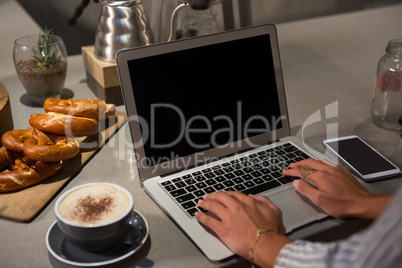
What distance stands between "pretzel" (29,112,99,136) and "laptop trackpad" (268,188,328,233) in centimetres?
45

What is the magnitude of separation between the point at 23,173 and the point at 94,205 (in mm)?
255

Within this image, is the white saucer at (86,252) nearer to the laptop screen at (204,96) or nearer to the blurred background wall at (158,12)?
the laptop screen at (204,96)

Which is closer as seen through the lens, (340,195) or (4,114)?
(340,195)

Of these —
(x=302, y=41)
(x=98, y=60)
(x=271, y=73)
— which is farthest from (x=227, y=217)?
(x=302, y=41)

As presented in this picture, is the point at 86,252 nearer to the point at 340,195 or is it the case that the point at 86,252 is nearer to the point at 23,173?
the point at 23,173

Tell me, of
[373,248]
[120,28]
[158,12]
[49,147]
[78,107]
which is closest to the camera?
[373,248]

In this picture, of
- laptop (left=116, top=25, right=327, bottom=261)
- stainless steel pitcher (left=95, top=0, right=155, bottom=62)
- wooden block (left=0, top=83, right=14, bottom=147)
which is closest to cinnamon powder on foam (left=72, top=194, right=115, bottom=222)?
laptop (left=116, top=25, right=327, bottom=261)

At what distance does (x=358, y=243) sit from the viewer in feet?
1.92

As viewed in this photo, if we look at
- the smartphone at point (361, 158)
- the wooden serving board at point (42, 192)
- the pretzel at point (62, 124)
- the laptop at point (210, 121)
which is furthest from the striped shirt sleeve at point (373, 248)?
the pretzel at point (62, 124)

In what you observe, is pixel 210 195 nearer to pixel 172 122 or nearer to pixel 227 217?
pixel 227 217

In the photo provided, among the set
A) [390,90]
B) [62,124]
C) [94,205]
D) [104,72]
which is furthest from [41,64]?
[390,90]

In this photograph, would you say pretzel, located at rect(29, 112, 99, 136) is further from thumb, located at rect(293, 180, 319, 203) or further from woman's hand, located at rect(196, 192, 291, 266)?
thumb, located at rect(293, 180, 319, 203)

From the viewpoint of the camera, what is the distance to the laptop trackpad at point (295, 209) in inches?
34.1

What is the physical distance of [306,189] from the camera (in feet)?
3.01
